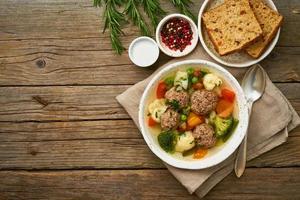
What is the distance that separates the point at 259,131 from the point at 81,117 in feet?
3.08

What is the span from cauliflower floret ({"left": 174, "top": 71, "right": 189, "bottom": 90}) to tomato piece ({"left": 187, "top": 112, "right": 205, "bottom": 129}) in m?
0.15

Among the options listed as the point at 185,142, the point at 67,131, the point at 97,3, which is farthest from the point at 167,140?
the point at 97,3

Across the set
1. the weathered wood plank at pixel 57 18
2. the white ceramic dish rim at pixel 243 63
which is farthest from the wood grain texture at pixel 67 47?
the white ceramic dish rim at pixel 243 63

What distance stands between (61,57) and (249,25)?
1.01m

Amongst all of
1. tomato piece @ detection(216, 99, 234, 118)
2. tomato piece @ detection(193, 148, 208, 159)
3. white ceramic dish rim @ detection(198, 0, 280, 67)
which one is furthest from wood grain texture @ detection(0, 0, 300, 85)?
tomato piece @ detection(193, 148, 208, 159)

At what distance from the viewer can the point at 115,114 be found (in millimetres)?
2547

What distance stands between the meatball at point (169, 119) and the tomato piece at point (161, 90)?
3.9 inches

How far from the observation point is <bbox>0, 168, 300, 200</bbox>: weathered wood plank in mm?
2506

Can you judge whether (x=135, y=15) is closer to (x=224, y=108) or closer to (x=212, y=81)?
(x=212, y=81)

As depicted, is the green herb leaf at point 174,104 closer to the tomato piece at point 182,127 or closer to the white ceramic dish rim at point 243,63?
the tomato piece at point 182,127

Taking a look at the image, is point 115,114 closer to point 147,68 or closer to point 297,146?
point 147,68

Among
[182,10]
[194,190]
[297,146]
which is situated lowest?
[194,190]

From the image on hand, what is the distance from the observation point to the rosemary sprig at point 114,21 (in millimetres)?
2492

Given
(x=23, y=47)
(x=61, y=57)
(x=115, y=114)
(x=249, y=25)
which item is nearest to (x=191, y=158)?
(x=115, y=114)
